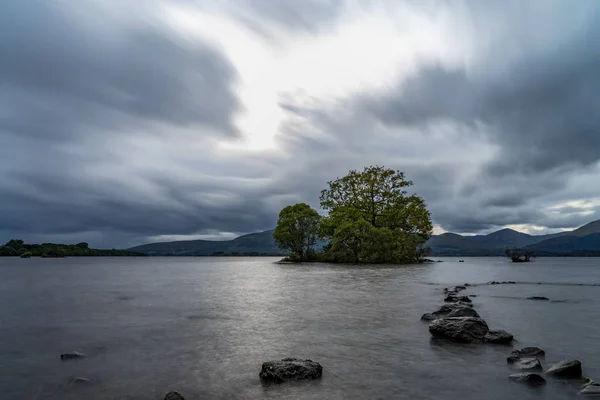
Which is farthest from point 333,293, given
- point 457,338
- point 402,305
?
point 457,338

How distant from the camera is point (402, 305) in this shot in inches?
965

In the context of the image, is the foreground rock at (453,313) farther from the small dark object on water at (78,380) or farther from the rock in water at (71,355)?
the rock in water at (71,355)

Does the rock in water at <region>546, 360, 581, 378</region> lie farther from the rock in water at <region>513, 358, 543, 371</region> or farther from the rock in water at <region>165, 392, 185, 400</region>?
the rock in water at <region>165, 392, 185, 400</region>

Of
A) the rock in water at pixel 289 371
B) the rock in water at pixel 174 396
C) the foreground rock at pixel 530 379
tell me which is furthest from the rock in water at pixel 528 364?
the rock in water at pixel 174 396

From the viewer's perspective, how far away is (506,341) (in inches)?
565

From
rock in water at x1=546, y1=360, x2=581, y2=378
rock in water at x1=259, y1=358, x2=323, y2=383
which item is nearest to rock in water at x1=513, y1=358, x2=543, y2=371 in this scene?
rock in water at x1=546, y1=360, x2=581, y2=378

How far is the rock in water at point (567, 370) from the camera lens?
33.5 ft

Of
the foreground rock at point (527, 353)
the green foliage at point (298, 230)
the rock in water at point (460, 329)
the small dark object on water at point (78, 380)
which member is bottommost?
the small dark object on water at point (78, 380)

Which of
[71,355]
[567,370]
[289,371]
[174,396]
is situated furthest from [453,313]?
[71,355]

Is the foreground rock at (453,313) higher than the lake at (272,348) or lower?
higher

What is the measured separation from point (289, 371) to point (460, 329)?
319 inches

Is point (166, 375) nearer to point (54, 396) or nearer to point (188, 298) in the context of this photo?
point (54, 396)

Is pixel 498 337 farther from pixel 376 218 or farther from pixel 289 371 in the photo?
pixel 376 218

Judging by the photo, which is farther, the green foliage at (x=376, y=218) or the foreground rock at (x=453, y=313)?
the green foliage at (x=376, y=218)
